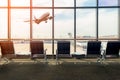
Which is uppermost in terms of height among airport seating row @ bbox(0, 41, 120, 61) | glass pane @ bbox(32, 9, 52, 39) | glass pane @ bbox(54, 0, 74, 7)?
glass pane @ bbox(54, 0, 74, 7)

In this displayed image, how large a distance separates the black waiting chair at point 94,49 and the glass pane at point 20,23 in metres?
3.80

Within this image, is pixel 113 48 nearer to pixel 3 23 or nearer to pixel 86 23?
pixel 86 23

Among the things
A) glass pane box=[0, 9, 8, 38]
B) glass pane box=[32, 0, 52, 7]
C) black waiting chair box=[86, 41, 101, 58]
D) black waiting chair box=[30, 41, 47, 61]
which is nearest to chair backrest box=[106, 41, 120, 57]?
black waiting chair box=[86, 41, 101, 58]

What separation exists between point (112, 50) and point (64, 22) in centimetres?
350

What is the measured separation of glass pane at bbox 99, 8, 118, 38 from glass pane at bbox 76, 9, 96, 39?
0.34m

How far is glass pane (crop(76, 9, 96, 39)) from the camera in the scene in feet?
49.3

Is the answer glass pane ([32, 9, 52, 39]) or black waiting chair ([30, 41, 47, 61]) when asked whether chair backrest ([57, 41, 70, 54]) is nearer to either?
black waiting chair ([30, 41, 47, 61])

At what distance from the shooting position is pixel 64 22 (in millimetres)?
15109

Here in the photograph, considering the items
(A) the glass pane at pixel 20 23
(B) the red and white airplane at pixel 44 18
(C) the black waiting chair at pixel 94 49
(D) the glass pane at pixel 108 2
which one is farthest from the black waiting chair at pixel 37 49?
(D) the glass pane at pixel 108 2

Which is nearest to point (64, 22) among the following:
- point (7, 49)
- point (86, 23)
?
point (86, 23)

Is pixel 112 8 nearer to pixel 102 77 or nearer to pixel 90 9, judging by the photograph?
pixel 90 9

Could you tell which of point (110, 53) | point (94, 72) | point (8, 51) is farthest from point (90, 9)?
point (94, 72)

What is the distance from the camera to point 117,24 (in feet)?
49.7

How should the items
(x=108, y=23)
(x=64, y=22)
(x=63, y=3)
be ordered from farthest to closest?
(x=108, y=23) < (x=64, y=22) < (x=63, y=3)
